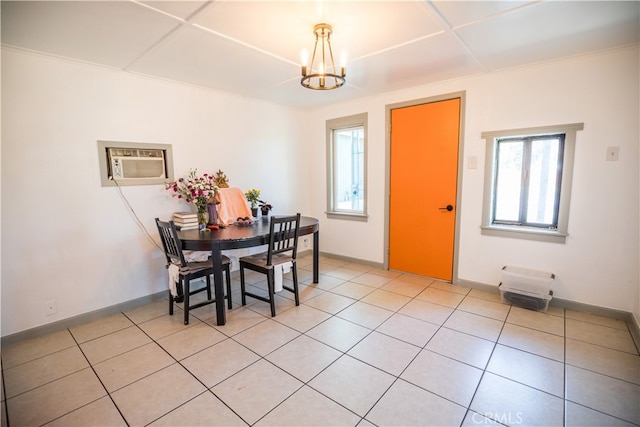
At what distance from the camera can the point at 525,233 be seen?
304 cm

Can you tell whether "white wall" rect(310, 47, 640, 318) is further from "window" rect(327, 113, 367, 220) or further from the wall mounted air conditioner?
the wall mounted air conditioner

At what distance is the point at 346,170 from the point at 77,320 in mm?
3633

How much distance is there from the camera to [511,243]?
124 inches

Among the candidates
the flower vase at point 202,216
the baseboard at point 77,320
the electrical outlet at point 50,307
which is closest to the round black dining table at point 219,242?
the flower vase at point 202,216

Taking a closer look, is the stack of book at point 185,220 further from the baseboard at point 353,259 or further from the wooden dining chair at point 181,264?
the baseboard at point 353,259

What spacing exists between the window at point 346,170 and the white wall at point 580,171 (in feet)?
4.10

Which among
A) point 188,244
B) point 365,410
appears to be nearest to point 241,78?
point 188,244

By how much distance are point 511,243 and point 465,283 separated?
2.25ft

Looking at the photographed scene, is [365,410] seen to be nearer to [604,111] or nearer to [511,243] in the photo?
[511,243]

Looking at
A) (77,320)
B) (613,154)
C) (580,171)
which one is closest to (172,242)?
(77,320)

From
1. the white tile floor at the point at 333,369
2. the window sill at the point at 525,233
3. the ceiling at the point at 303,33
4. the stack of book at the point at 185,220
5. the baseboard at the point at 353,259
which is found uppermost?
the ceiling at the point at 303,33

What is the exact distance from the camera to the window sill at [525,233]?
2.88 meters

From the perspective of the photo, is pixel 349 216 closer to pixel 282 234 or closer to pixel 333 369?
pixel 282 234

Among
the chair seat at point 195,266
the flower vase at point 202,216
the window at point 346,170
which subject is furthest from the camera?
the window at point 346,170
